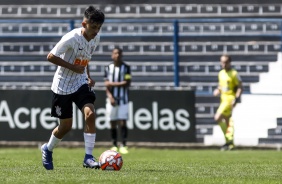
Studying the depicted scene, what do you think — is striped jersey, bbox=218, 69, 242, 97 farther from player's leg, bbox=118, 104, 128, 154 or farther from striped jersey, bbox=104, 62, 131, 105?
player's leg, bbox=118, 104, 128, 154

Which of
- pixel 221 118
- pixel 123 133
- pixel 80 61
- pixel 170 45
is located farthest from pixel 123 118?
pixel 80 61

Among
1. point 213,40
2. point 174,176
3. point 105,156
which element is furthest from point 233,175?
point 213,40

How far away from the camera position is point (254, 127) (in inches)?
851

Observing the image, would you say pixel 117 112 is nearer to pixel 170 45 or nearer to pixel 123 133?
pixel 123 133

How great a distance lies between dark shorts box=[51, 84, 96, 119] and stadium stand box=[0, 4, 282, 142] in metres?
10.1

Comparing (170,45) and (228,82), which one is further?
(170,45)

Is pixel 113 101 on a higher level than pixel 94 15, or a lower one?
lower

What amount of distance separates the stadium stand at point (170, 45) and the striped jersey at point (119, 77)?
1149 mm

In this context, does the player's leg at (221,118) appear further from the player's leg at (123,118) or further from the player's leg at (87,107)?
the player's leg at (87,107)

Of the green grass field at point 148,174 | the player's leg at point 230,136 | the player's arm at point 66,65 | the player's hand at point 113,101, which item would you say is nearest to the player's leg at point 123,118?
the player's hand at point 113,101

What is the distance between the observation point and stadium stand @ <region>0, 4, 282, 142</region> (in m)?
22.1

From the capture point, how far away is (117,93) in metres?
20.4

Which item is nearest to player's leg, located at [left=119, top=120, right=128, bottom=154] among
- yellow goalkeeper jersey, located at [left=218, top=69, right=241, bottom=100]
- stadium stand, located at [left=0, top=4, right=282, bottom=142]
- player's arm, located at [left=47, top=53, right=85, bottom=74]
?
stadium stand, located at [left=0, top=4, right=282, bottom=142]

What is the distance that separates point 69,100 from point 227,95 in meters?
10.1
